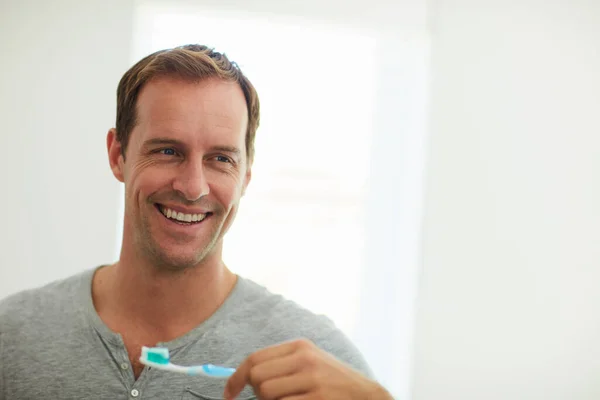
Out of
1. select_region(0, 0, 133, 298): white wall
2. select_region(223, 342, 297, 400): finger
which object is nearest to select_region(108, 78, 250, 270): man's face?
select_region(223, 342, 297, 400): finger

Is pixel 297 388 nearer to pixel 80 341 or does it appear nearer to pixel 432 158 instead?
pixel 80 341

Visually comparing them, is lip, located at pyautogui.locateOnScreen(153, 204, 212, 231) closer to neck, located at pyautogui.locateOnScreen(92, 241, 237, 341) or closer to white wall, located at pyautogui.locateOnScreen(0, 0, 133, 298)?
neck, located at pyautogui.locateOnScreen(92, 241, 237, 341)

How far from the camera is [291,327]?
1.19 metres

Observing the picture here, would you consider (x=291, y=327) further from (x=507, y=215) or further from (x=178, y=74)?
(x=507, y=215)

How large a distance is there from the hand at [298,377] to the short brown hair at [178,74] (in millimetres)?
493

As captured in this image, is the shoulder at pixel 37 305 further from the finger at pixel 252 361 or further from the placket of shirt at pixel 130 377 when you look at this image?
the finger at pixel 252 361

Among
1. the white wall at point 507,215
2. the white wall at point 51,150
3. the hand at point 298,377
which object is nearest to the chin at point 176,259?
the hand at point 298,377

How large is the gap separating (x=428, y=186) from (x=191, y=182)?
4.32ft

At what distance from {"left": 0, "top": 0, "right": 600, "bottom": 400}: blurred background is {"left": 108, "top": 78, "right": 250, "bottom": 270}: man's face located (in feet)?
3.57

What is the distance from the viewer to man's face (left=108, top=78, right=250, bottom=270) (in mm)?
1145

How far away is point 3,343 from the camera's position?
115 cm

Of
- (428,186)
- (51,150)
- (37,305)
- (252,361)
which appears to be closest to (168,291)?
(37,305)

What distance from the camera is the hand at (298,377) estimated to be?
855 mm

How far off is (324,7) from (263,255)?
85 cm
